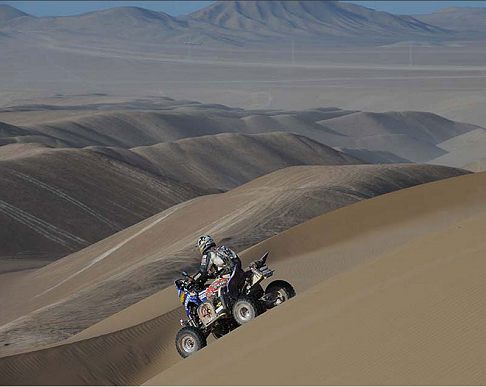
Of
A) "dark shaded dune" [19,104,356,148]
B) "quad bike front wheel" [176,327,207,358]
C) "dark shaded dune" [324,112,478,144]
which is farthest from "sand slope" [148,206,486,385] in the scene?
"dark shaded dune" [324,112,478,144]

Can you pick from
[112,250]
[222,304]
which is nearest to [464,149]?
[112,250]

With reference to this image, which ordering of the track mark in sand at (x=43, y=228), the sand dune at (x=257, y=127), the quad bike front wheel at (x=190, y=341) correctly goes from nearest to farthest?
the quad bike front wheel at (x=190, y=341)
the track mark in sand at (x=43, y=228)
the sand dune at (x=257, y=127)

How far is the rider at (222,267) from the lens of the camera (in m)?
10.8

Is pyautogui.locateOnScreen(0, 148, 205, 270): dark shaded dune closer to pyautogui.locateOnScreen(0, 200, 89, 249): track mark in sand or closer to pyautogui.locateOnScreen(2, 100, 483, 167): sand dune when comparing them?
pyautogui.locateOnScreen(0, 200, 89, 249): track mark in sand

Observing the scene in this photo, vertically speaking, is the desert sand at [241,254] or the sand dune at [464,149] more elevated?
the sand dune at [464,149]

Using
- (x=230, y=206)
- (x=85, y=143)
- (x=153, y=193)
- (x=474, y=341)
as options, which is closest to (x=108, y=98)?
(x=85, y=143)

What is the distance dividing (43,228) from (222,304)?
27.5m

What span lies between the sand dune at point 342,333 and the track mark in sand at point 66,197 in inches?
960

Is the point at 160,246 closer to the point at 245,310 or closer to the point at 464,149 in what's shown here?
the point at 245,310

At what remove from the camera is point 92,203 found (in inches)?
1642

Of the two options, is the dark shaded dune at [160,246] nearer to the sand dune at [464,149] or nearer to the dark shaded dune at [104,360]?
the dark shaded dune at [104,360]

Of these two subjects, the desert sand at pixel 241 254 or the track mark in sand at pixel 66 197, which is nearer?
the desert sand at pixel 241 254

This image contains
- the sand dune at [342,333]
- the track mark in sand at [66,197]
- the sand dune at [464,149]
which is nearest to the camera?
the sand dune at [342,333]

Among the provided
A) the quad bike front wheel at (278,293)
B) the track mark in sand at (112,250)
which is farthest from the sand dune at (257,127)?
the quad bike front wheel at (278,293)
